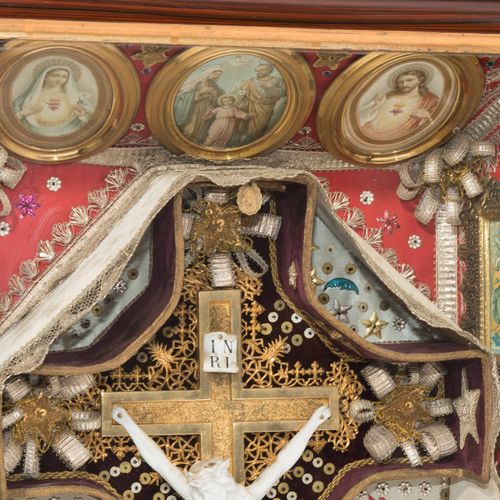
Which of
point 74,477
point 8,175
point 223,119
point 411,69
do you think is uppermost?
point 411,69

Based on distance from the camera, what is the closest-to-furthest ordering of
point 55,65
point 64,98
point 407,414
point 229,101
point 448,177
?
1. point 55,65
2. point 64,98
3. point 229,101
4. point 407,414
5. point 448,177

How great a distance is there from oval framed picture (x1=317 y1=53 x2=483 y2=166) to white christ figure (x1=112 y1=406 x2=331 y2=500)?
0.87m

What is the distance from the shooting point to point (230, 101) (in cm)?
469

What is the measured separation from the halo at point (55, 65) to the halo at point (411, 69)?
0.96 m

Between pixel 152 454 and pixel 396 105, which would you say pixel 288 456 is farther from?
pixel 396 105

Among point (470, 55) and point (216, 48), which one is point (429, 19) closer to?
point (470, 55)

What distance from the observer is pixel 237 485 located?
179 inches

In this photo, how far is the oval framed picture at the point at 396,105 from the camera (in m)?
4.70

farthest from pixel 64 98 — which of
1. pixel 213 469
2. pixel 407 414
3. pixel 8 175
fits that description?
pixel 407 414

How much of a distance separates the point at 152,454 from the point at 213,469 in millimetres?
222

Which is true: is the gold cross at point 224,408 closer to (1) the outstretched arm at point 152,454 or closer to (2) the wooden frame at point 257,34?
(1) the outstretched arm at point 152,454

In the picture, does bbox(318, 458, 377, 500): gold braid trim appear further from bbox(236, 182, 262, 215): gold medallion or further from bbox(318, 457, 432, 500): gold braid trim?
bbox(236, 182, 262, 215): gold medallion

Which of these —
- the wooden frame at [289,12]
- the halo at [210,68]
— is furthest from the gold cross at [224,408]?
the wooden frame at [289,12]

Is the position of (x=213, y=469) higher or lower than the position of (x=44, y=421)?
lower
